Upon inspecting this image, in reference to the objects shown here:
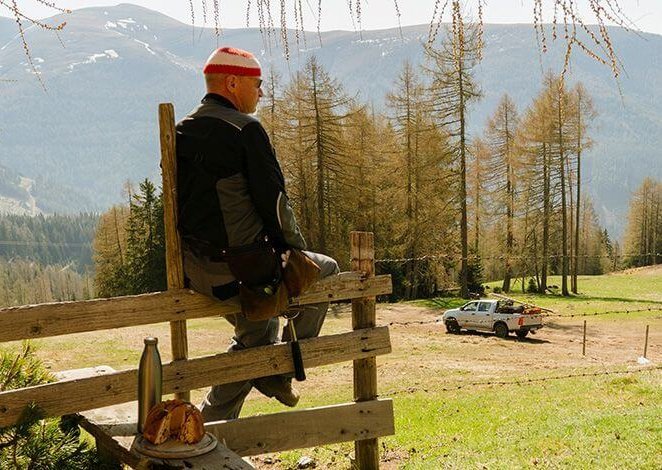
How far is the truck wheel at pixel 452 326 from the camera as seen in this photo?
2884 cm

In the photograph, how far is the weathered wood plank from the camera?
3625mm

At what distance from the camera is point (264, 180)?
144 inches

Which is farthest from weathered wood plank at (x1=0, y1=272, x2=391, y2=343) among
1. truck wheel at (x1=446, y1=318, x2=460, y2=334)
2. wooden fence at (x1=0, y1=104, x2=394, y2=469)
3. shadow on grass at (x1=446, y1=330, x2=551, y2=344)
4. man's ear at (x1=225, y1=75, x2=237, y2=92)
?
truck wheel at (x1=446, y1=318, x2=460, y2=334)

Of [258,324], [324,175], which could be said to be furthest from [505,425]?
[324,175]

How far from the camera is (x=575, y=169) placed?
1895 inches

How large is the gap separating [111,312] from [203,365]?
→ 2.32 ft

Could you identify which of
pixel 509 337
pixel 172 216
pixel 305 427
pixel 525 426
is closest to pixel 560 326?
pixel 509 337

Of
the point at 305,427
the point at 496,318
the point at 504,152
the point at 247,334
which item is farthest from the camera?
the point at 504,152

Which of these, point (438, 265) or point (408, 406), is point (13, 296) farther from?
point (408, 406)

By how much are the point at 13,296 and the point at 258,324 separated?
431 ft

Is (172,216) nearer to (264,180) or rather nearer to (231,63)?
(264,180)

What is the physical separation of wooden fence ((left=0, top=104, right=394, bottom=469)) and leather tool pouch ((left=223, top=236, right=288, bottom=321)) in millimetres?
332

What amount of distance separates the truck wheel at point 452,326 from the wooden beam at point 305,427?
24260 mm

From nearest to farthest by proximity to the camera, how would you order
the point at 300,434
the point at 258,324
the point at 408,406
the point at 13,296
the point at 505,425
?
the point at 258,324 → the point at 300,434 → the point at 505,425 → the point at 408,406 → the point at 13,296
